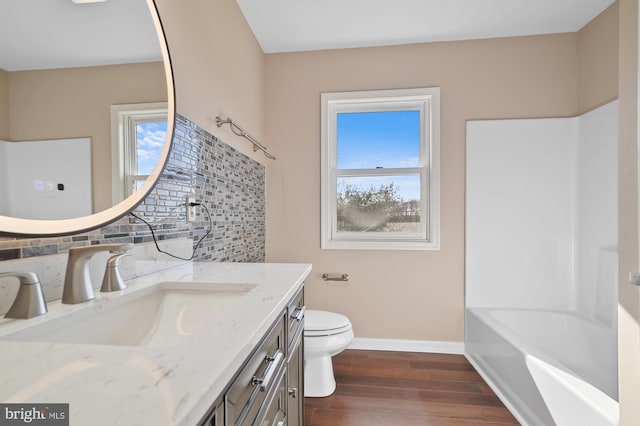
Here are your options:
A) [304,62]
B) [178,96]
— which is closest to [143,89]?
[178,96]

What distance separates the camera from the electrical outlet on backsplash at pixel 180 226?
731mm

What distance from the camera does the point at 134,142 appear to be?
38.7 inches

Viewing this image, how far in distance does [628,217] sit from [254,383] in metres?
1.24

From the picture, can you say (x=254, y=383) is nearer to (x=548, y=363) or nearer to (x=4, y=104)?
(x=4, y=104)

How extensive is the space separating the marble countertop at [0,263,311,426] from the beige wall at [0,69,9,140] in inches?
16.6

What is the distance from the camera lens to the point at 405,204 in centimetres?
240

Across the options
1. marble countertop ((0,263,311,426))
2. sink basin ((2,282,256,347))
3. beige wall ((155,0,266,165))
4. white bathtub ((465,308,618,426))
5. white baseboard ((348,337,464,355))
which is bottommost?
white baseboard ((348,337,464,355))

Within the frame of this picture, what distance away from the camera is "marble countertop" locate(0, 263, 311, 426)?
0.35m

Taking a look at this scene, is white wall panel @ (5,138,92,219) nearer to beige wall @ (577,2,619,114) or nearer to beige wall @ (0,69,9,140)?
beige wall @ (0,69,9,140)

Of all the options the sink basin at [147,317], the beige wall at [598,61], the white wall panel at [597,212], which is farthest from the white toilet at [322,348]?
the beige wall at [598,61]

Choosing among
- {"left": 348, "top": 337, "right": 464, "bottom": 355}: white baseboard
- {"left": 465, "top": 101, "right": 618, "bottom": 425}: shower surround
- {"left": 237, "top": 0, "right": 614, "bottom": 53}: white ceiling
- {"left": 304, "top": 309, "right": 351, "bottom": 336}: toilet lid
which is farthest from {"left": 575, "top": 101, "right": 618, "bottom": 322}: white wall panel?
{"left": 304, "top": 309, "right": 351, "bottom": 336}: toilet lid

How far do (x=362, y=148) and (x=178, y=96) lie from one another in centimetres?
153

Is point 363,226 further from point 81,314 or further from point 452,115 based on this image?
point 81,314

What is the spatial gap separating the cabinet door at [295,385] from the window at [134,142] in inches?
32.9
